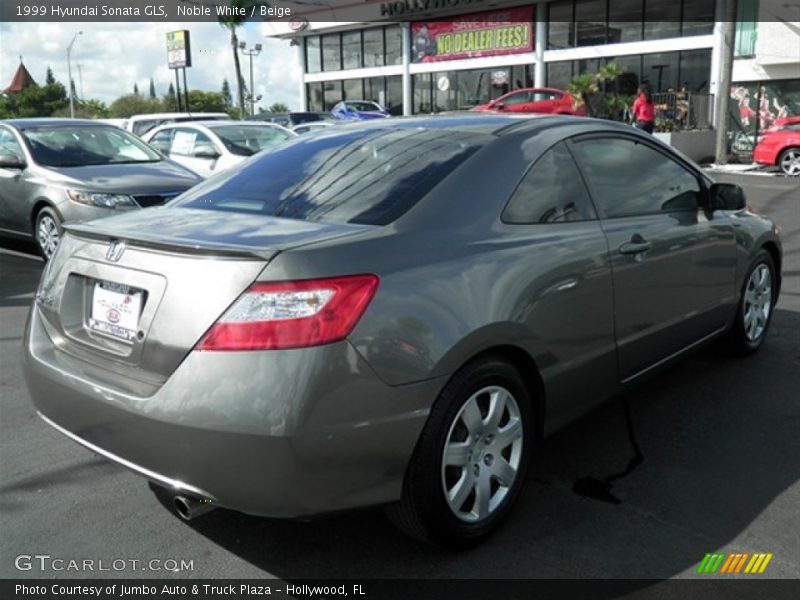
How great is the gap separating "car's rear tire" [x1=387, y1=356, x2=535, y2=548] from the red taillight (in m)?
0.51

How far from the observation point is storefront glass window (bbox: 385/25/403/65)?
115ft

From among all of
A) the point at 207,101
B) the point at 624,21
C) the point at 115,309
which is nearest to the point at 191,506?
the point at 115,309

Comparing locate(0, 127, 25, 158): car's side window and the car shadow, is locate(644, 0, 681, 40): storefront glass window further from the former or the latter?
the car shadow

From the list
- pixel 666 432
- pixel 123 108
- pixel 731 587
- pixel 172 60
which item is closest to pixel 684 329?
pixel 666 432

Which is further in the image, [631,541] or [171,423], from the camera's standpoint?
[631,541]

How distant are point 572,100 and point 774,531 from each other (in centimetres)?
2233

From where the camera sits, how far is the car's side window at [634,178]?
3.69 meters

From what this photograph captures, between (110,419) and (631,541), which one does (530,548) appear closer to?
(631,541)

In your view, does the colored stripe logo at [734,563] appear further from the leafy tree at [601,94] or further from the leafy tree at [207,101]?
the leafy tree at [207,101]

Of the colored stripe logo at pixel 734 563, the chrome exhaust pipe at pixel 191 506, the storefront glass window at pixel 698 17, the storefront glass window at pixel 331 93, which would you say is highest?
the storefront glass window at pixel 698 17

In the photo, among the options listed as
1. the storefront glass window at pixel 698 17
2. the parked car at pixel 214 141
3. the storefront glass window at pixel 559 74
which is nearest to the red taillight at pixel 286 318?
the parked car at pixel 214 141

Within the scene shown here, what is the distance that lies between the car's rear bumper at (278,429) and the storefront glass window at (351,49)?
3635 centimetres

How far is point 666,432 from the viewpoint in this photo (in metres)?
3.96

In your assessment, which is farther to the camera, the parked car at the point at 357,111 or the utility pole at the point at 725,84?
the parked car at the point at 357,111
